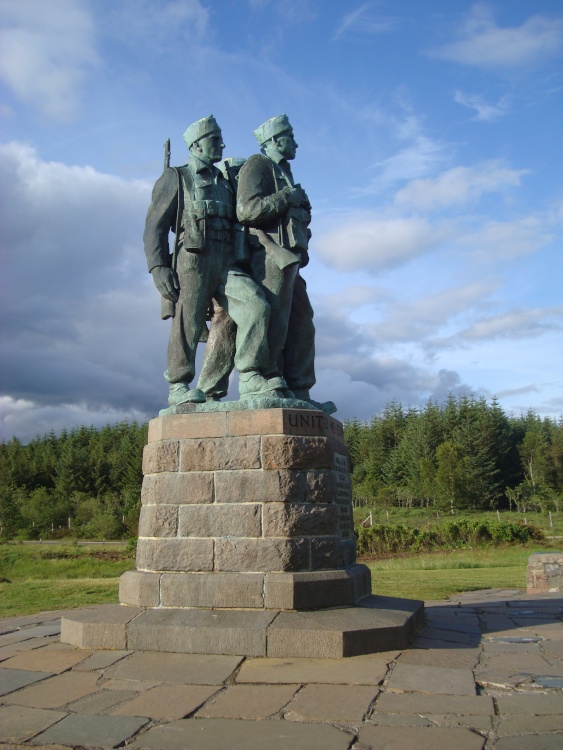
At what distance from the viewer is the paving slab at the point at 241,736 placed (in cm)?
305

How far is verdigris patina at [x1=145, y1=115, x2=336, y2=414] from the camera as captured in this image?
19.5 feet

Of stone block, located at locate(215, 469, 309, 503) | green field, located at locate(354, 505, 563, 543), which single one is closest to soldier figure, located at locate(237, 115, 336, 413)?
stone block, located at locate(215, 469, 309, 503)

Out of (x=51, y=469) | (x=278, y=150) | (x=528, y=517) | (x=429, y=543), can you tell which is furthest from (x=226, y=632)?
(x=51, y=469)

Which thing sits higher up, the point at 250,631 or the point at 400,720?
the point at 250,631

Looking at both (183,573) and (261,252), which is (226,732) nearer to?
(183,573)

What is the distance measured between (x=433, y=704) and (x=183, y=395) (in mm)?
3283

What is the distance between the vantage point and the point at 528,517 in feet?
119

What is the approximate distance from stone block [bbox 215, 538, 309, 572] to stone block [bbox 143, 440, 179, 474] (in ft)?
2.56

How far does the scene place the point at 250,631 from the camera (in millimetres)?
4539

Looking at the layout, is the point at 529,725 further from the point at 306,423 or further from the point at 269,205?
the point at 269,205

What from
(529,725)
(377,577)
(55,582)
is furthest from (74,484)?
(529,725)

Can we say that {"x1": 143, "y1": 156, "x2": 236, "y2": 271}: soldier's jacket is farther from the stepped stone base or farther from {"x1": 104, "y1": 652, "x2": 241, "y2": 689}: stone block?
{"x1": 104, "y1": 652, "x2": 241, "y2": 689}: stone block

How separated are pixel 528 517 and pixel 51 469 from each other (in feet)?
142

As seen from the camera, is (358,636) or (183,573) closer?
(358,636)
